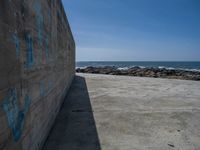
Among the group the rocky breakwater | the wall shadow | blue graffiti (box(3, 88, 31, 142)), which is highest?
blue graffiti (box(3, 88, 31, 142))

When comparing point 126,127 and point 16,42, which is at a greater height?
point 16,42

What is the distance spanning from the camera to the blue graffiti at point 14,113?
1.30 m

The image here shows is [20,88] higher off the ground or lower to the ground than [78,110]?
higher

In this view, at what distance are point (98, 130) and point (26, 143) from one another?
154 cm

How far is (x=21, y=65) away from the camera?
1.58m

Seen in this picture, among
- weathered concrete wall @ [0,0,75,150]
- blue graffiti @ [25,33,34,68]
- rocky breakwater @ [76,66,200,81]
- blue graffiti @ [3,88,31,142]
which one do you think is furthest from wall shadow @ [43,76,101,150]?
rocky breakwater @ [76,66,200,81]

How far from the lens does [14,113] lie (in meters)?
1.41

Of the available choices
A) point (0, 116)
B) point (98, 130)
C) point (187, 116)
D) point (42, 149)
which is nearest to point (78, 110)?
point (98, 130)

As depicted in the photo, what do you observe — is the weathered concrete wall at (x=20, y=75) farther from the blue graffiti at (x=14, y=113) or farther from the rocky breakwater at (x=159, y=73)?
the rocky breakwater at (x=159, y=73)

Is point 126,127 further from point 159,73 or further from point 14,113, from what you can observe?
point 159,73

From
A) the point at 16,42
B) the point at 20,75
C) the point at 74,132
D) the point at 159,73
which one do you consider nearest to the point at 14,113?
the point at 20,75

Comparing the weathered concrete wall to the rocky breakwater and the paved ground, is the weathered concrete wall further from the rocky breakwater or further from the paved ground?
the rocky breakwater

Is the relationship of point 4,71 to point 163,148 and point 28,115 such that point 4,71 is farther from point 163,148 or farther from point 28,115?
point 163,148

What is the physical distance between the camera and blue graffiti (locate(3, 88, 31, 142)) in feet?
4.25
